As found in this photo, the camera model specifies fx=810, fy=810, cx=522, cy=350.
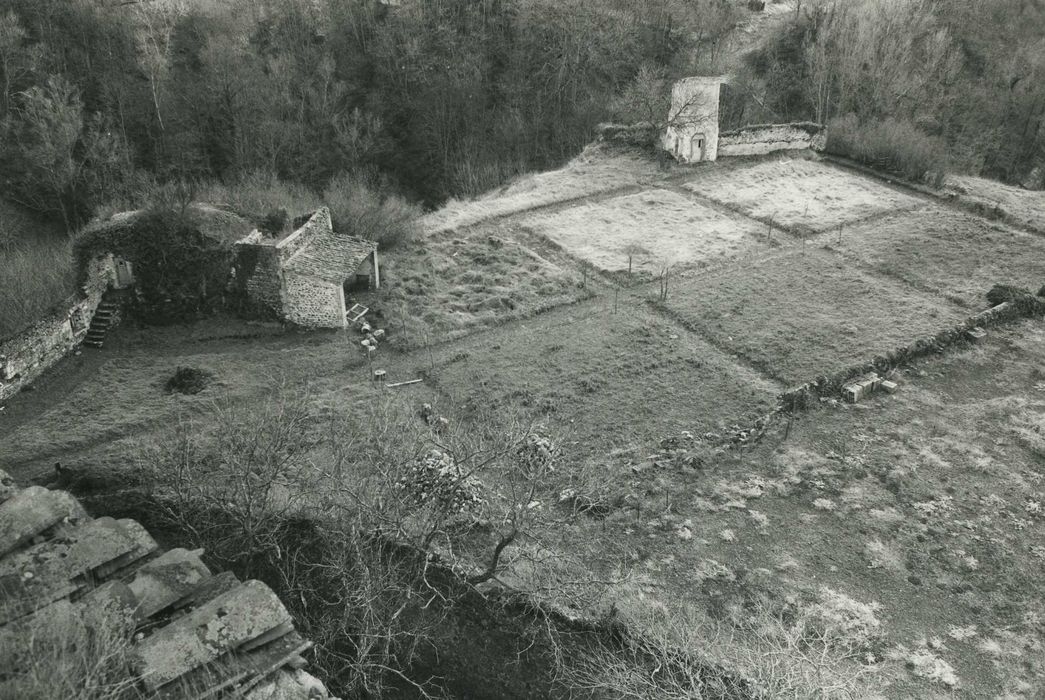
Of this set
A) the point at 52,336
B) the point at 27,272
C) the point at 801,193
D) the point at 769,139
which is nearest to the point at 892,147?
the point at 769,139

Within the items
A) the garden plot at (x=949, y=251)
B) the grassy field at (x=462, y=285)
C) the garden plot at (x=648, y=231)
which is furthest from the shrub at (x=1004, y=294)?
the grassy field at (x=462, y=285)

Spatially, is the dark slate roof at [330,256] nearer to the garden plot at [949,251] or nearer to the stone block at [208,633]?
the stone block at [208,633]

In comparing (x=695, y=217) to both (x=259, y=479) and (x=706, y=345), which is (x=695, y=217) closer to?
(x=706, y=345)

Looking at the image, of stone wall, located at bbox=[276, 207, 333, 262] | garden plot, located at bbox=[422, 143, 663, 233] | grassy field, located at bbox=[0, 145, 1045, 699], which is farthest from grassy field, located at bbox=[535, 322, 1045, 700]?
garden plot, located at bbox=[422, 143, 663, 233]

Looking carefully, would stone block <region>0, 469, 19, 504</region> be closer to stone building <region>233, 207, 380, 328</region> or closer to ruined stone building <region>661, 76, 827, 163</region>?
stone building <region>233, 207, 380, 328</region>

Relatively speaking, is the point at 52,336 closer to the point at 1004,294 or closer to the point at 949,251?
the point at 1004,294

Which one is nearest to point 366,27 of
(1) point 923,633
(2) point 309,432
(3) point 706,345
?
(3) point 706,345
